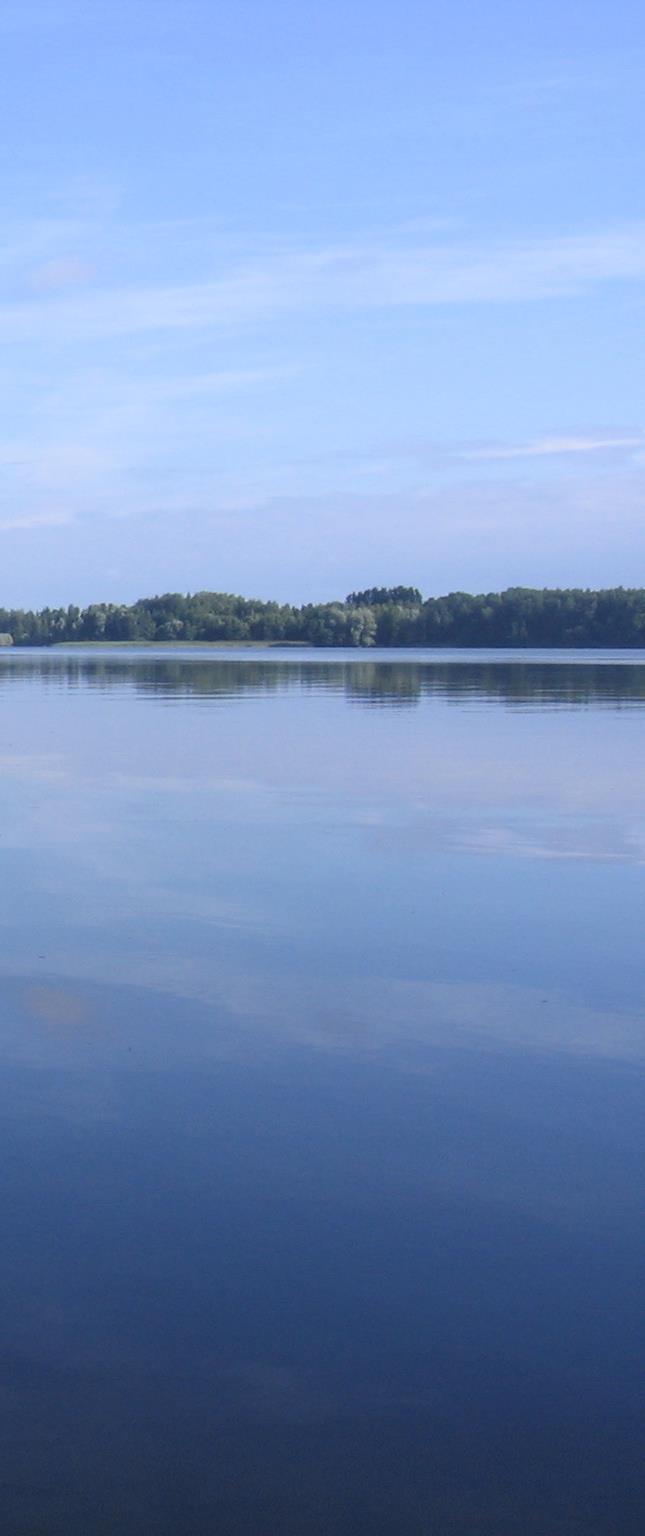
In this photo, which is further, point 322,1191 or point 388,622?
point 388,622

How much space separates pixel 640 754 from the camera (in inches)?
802

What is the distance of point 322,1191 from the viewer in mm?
5184

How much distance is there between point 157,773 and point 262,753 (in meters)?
3.11

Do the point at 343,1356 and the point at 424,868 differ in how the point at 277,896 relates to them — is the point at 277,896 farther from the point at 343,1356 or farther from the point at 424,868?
the point at 343,1356

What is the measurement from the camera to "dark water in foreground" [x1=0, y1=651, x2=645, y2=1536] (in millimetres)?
3680

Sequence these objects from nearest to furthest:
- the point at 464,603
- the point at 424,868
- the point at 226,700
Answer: the point at 424,868
the point at 226,700
the point at 464,603

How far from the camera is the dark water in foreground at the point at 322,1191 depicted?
12.1 ft

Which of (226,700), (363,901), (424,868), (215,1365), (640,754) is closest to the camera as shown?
(215,1365)

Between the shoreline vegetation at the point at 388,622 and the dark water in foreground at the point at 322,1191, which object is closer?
the dark water in foreground at the point at 322,1191

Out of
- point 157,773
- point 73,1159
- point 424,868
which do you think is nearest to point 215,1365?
point 73,1159

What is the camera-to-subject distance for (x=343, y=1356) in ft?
13.6

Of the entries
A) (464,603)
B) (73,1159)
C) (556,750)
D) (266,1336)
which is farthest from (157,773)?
(464,603)

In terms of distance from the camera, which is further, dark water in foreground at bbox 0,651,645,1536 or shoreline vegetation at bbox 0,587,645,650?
shoreline vegetation at bbox 0,587,645,650

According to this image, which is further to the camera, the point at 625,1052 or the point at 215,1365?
the point at 625,1052
